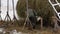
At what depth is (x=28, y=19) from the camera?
8.09 m

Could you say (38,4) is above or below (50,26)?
above

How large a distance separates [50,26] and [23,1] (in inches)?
55.8

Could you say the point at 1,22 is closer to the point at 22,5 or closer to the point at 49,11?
the point at 22,5

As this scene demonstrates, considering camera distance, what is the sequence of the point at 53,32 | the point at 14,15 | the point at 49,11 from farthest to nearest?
the point at 14,15 → the point at 49,11 → the point at 53,32

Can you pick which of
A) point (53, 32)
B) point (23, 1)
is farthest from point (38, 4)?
point (53, 32)

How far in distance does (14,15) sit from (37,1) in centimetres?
109

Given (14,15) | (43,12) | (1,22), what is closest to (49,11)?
(43,12)

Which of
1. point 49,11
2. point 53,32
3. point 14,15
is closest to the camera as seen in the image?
point 53,32

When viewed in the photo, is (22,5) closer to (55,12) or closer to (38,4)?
(38,4)

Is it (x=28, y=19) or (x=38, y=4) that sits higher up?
(x=38, y=4)

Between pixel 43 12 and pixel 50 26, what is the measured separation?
619mm

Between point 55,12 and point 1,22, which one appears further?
point 1,22

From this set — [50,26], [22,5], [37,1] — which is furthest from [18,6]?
[50,26]

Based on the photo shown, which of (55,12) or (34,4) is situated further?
(34,4)
